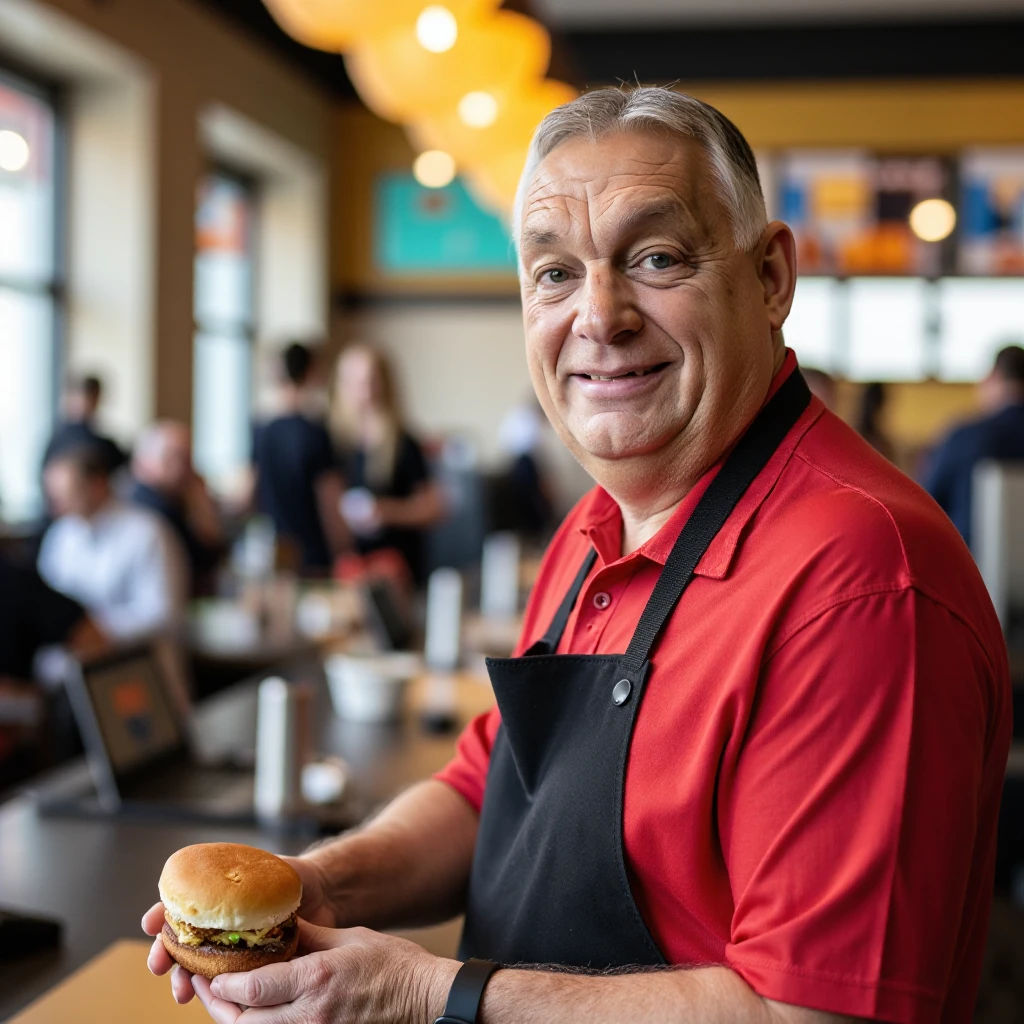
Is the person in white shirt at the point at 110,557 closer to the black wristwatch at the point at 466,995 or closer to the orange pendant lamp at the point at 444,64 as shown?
the orange pendant lamp at the point at 444,64

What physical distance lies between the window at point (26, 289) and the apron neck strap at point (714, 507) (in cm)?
621

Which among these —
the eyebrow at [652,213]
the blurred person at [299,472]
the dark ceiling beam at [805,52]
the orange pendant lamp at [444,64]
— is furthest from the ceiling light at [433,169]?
the eyebrow at [652,213]

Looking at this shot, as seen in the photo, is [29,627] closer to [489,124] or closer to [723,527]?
[489,124]

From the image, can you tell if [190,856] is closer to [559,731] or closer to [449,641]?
[559,731]

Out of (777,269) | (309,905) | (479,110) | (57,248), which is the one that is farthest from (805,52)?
(309,905)

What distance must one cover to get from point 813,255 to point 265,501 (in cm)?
583

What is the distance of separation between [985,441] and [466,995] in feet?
13.7

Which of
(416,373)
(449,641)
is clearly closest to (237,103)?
(416,373)

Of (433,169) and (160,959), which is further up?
(433,169)

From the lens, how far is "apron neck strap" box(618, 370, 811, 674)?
1168 millimetres

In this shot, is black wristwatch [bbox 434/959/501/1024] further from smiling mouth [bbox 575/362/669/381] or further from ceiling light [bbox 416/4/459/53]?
ceiling light [bbox 416/4/459/53]

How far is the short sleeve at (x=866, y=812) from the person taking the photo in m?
0.95

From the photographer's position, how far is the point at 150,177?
293 inches

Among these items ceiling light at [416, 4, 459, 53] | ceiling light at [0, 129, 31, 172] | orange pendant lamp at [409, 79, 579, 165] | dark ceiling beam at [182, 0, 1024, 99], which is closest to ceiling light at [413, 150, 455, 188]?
dark ceiling beam at [182, 0, 1024, 99]
